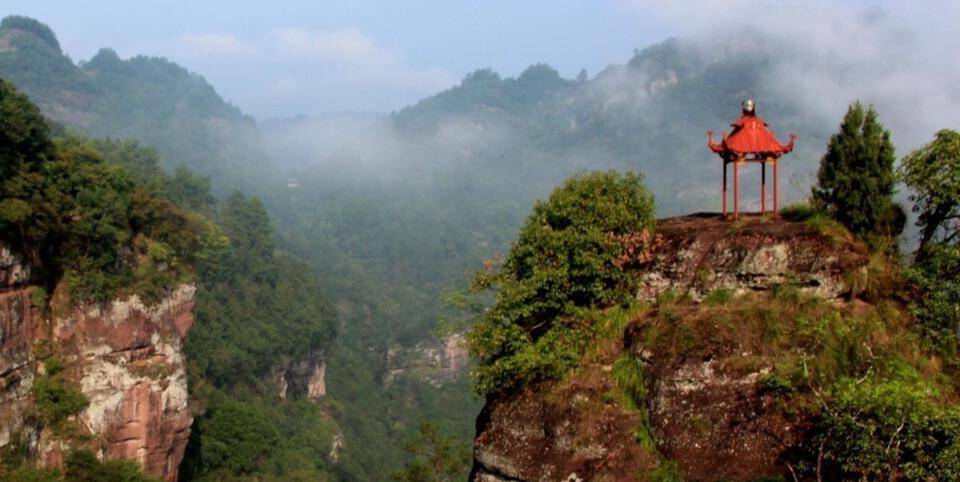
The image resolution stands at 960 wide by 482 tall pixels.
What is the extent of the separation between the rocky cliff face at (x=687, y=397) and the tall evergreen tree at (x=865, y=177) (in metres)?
0.55

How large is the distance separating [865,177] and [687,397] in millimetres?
4304

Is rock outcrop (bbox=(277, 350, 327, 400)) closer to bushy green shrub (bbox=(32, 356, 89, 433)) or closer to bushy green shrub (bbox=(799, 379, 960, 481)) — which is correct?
bushy green shrub (bbox=(32, 356, 89, 433))

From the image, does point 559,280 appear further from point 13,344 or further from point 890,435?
point 13,344

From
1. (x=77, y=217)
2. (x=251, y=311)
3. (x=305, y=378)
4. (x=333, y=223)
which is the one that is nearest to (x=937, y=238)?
(x=77, y=217)

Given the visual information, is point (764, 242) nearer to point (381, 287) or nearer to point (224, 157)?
point (381, 287)

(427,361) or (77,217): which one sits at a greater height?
(77,217)

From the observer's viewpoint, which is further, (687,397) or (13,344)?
(13,344)

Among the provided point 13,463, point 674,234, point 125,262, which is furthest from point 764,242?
point 125,262

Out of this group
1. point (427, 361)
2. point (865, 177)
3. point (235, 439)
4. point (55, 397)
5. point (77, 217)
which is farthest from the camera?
point (427, 361)

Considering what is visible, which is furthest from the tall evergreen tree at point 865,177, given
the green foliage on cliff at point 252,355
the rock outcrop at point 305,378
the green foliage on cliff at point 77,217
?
the rock outcrop at point 305,378

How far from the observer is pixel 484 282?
1502cm

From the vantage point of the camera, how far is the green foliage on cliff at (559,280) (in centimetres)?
1365

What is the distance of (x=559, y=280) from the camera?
547 inches

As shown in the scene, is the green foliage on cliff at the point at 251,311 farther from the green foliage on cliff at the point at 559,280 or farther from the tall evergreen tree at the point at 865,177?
the tall evergreen tree at the point at 865,177
